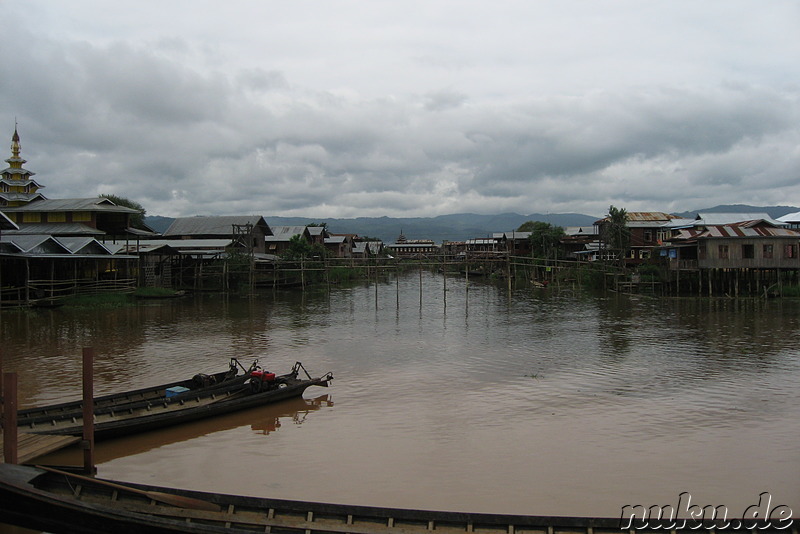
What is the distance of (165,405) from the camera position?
490 inches

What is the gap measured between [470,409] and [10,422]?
956 cm

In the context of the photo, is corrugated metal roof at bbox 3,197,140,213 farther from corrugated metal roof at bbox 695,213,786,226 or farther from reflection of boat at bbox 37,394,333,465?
corrugated metal roof at bbox 695,213,786,226

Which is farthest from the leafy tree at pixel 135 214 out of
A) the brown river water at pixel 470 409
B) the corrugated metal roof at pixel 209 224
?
the brown river water at pixel 470 409

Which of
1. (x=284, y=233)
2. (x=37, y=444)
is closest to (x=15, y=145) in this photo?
(x=284, y=233)

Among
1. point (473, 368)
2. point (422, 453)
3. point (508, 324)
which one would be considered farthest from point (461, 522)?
point (508, 324)

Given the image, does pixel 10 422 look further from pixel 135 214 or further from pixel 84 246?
pixel 135 214

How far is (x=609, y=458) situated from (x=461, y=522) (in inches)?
215

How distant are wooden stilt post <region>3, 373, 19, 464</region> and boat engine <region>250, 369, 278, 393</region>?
18.7 feet

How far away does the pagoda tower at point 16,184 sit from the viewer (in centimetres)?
4531

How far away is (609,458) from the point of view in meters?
11.0

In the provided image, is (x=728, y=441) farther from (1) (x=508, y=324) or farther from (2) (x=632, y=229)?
(2) (x=632, y=229)

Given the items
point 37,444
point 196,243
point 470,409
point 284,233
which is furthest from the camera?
point 284,233

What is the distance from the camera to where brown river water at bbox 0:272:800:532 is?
989cm

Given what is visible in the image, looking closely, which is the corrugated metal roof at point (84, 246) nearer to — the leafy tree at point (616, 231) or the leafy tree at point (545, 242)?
the leafy tree at point (616, 231)
